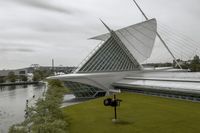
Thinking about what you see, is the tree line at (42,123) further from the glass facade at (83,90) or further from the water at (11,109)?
the glass facade at (83,90)

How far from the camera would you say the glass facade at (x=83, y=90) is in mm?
50125

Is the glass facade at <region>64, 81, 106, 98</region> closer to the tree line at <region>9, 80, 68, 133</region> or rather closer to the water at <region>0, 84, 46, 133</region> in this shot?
the water at <region>0, 84, 46, 133</region>

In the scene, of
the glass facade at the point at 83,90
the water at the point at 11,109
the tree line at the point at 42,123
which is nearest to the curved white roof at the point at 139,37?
the glass facade at the point at 83,90

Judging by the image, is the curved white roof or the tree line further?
the curved white roof

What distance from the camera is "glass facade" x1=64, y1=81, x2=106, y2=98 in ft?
164

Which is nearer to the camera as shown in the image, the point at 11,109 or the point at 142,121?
the point at 142,121

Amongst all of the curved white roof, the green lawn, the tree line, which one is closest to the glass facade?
the curved white roof

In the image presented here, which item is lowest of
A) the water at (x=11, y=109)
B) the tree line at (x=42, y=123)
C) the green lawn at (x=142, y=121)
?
the water at (x=11, y=109)

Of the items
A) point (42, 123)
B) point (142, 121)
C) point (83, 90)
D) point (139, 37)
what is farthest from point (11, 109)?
point (139, 37)

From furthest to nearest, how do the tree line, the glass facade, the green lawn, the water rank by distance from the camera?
the glass facade
the water
the green lawn
the tree line

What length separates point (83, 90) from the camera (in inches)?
2021

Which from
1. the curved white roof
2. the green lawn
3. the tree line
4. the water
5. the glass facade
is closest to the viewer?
the tree line

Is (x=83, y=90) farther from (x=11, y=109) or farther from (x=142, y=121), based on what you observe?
(x=142, y=121)

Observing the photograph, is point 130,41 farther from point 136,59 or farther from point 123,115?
point 123,115
